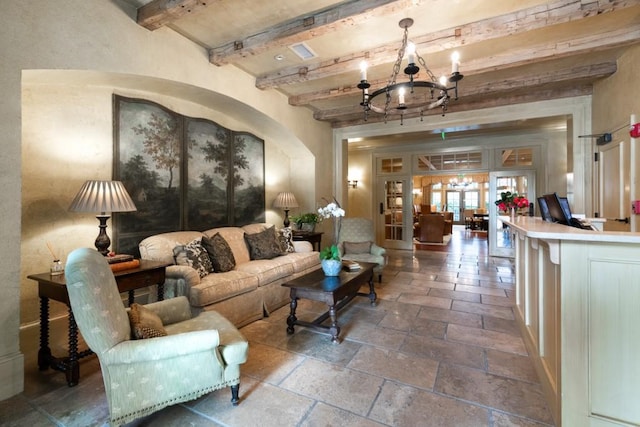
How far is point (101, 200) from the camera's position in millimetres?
2363

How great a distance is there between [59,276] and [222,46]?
9.11 ft

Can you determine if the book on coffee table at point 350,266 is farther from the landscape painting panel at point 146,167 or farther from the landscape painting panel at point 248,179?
the landscape painting panel at point 146,167

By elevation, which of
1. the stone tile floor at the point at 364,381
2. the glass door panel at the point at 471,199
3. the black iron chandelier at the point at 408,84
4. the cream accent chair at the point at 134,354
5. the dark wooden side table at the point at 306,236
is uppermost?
the black iron chandelier at the point at 408,84

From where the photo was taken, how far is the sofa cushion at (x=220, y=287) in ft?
8.82

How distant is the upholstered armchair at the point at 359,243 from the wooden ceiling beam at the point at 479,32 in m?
2.52

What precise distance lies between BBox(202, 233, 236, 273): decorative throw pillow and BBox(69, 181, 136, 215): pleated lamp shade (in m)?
0.98

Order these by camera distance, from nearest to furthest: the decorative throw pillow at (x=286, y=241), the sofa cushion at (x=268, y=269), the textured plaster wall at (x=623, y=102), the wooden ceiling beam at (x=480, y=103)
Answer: the textured plaster wall at (x=623, y=102) < the sofa cushion at (x=268, y=269) < the decorative throw pillow at (x=286, y=241) < the wooden ceiling beam at (x=480, y=103)

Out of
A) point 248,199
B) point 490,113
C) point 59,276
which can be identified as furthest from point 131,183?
point 490,113

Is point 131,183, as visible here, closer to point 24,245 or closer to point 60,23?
point 24,245

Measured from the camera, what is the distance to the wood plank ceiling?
8.48ft

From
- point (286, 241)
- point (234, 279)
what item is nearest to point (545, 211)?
point (234, 279)

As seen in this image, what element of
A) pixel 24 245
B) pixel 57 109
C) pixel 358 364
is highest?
pixel 57 109

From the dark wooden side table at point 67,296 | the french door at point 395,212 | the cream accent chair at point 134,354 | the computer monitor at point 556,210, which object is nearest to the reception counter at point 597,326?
the computer monitor at point 556,210

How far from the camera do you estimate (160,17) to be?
8.65 ft
